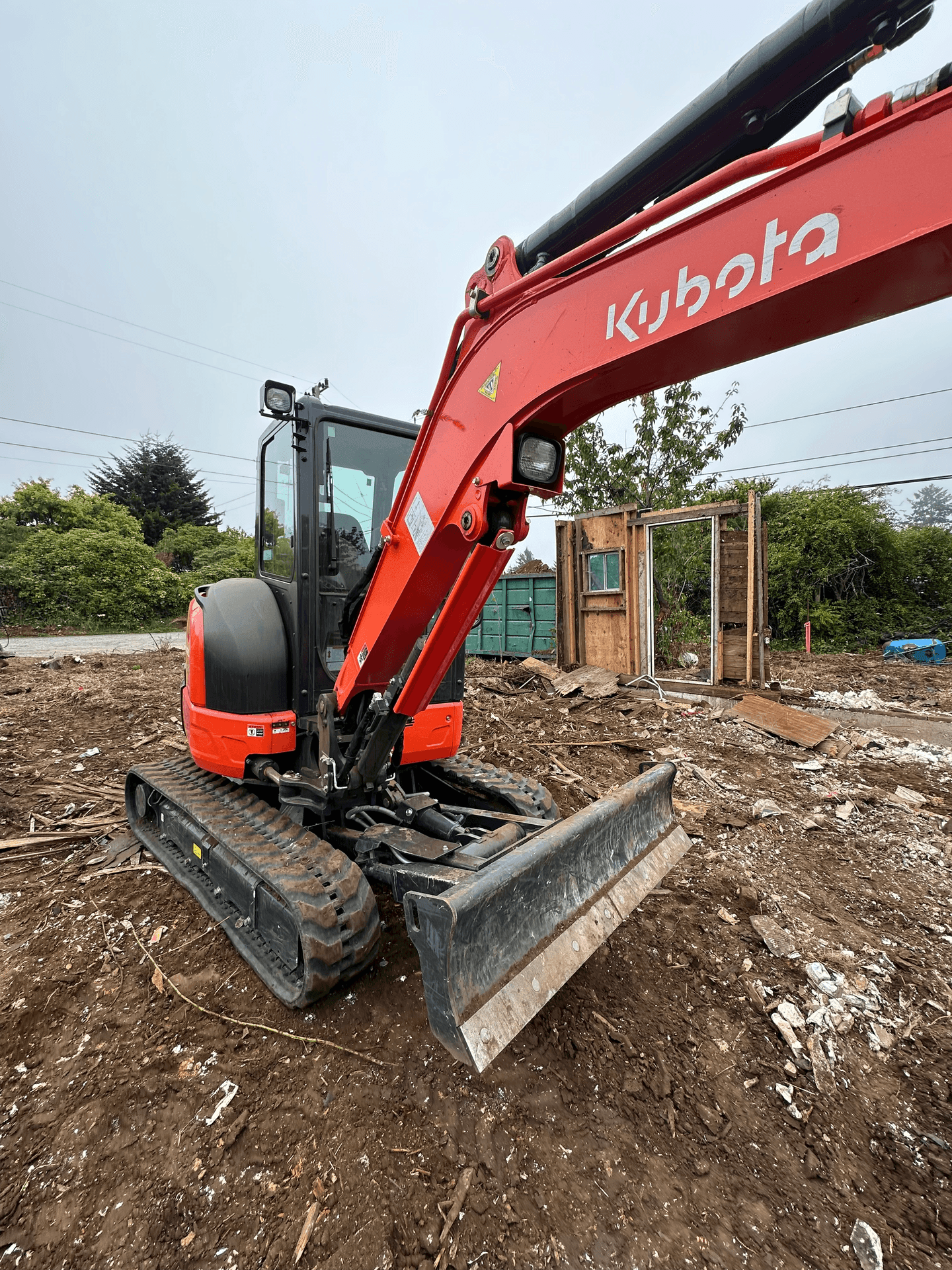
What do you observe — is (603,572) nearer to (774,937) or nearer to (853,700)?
(853,700)

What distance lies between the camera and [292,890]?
237 cm

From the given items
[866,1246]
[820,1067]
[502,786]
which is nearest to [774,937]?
[820,1067]

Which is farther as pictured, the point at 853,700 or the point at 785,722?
the point at 853,700

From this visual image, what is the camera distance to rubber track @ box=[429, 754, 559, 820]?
3.38m

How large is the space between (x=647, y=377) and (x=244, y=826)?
286 cm

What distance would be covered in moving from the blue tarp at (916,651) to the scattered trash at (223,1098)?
51.1 feet

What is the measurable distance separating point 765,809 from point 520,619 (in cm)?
732

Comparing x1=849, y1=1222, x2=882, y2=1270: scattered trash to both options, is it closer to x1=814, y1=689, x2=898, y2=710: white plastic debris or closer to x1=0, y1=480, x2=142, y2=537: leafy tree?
x1=814, y1=689, x2=898, y2=710: white plastic debris

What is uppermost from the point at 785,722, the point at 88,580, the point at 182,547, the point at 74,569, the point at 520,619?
the point at 182,547

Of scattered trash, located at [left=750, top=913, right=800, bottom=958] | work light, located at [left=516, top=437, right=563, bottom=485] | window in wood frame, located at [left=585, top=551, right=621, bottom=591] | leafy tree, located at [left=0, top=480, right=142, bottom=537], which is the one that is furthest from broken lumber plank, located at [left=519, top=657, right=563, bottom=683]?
leafy tree, located at [left=0, top=480, right=142, bottom=537]

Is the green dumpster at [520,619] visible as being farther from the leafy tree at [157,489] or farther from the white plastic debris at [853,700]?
the leafy tree at [157,489]

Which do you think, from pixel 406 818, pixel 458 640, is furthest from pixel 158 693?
pixel 458 640

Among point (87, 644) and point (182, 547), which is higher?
point (182, 547)

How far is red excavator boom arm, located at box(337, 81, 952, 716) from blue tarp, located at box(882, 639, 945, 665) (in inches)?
586
